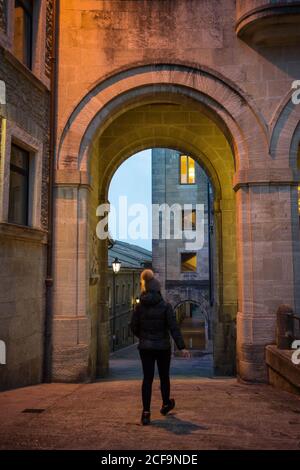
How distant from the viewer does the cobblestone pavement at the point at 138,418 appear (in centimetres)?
402

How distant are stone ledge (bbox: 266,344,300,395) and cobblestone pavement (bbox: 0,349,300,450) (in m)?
0.22

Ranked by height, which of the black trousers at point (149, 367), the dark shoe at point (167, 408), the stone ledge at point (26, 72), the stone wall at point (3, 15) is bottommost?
the dark shoe at point (167, 408)

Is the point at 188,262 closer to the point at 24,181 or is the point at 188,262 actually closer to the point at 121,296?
the point at 121,296

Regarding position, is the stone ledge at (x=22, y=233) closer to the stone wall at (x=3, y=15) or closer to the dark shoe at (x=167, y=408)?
the stone wall at (x=3, y=15)

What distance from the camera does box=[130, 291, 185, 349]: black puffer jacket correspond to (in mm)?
4648

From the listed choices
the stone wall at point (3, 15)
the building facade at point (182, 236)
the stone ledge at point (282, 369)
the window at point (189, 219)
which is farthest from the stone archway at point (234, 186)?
the window at point (189, 219)

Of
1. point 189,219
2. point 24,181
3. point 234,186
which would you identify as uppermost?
point 189,219

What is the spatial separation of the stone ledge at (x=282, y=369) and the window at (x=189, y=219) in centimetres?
1999

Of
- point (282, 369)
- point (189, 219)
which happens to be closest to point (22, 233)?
point (282, 369)

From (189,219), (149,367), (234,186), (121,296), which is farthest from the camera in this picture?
(121,296)

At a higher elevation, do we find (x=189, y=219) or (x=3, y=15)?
(x=3, y=15)

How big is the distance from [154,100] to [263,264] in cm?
458

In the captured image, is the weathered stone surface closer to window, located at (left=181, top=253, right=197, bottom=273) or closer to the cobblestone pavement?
the cobblestone pavement

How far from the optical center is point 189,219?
28.0 meters
